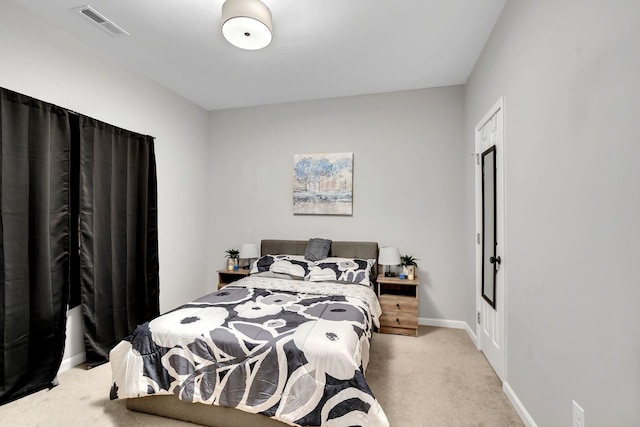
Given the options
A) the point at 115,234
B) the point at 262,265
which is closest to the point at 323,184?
the point at 262,265

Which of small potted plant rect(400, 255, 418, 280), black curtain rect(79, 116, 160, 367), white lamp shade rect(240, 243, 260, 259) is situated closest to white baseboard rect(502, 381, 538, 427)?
small potted plant rect(400, 255, 418, 280)

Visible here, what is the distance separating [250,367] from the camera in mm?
1721

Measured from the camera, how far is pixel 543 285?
166 centimetres

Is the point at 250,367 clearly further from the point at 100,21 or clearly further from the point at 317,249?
the point at 100,21

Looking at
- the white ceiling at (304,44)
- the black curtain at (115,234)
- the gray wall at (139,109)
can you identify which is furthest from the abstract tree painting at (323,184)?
the black curtain at (115,234)

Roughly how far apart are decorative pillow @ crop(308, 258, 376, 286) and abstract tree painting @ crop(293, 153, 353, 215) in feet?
2.44

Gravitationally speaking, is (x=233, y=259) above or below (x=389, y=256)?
below

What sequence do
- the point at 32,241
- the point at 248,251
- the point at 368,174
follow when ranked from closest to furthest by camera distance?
the point at 32,241 < the point at 368,174 < the point at 248,251

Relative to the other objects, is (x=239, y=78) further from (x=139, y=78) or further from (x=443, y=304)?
(x=443, y=304)

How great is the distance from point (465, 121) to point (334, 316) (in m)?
2.76

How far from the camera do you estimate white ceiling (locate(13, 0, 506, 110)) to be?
223cm

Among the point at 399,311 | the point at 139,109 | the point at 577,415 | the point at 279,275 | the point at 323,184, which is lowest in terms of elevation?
the point at 399,311

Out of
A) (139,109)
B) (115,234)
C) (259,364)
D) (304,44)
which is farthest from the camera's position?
(139,109)

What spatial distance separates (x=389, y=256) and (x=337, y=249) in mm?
680
